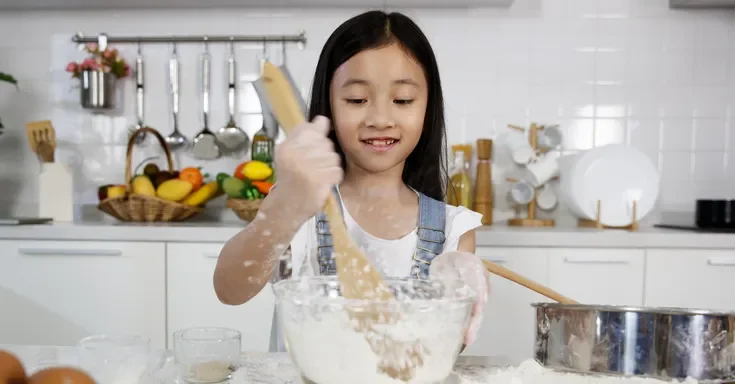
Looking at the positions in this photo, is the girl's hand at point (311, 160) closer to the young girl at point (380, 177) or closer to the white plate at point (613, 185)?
the young girl at point (380, 177)

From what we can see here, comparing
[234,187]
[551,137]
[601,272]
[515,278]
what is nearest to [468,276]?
[515,278]

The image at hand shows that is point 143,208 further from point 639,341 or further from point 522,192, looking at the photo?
point 639,341

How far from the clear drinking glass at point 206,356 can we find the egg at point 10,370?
0.56 ft

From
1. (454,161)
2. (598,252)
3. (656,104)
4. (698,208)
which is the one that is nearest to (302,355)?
(598,252)

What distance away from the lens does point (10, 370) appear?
0.46 meters

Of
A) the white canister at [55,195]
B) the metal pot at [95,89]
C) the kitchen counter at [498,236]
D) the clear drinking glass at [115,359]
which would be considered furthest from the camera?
the metal pot at [95,89]

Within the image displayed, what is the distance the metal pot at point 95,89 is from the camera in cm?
204

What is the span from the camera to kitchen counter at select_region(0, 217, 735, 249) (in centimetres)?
163

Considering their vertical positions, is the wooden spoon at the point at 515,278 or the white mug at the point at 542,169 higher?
the white mug at the point at 542,169

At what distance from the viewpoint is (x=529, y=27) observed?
2102 mm

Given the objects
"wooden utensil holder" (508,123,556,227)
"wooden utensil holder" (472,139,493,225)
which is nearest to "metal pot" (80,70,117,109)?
"wooden utensil holder" (472,139,493,225)

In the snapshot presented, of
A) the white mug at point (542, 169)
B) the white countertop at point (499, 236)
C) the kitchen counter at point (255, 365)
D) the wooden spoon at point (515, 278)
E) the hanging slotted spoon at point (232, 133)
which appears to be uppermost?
the hanging slotted spoon at point (232, 133)

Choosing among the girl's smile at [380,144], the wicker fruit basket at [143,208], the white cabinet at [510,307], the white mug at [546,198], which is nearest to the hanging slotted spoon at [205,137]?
the wicker fruit basket at [143,208]

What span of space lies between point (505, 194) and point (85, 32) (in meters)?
1.57
